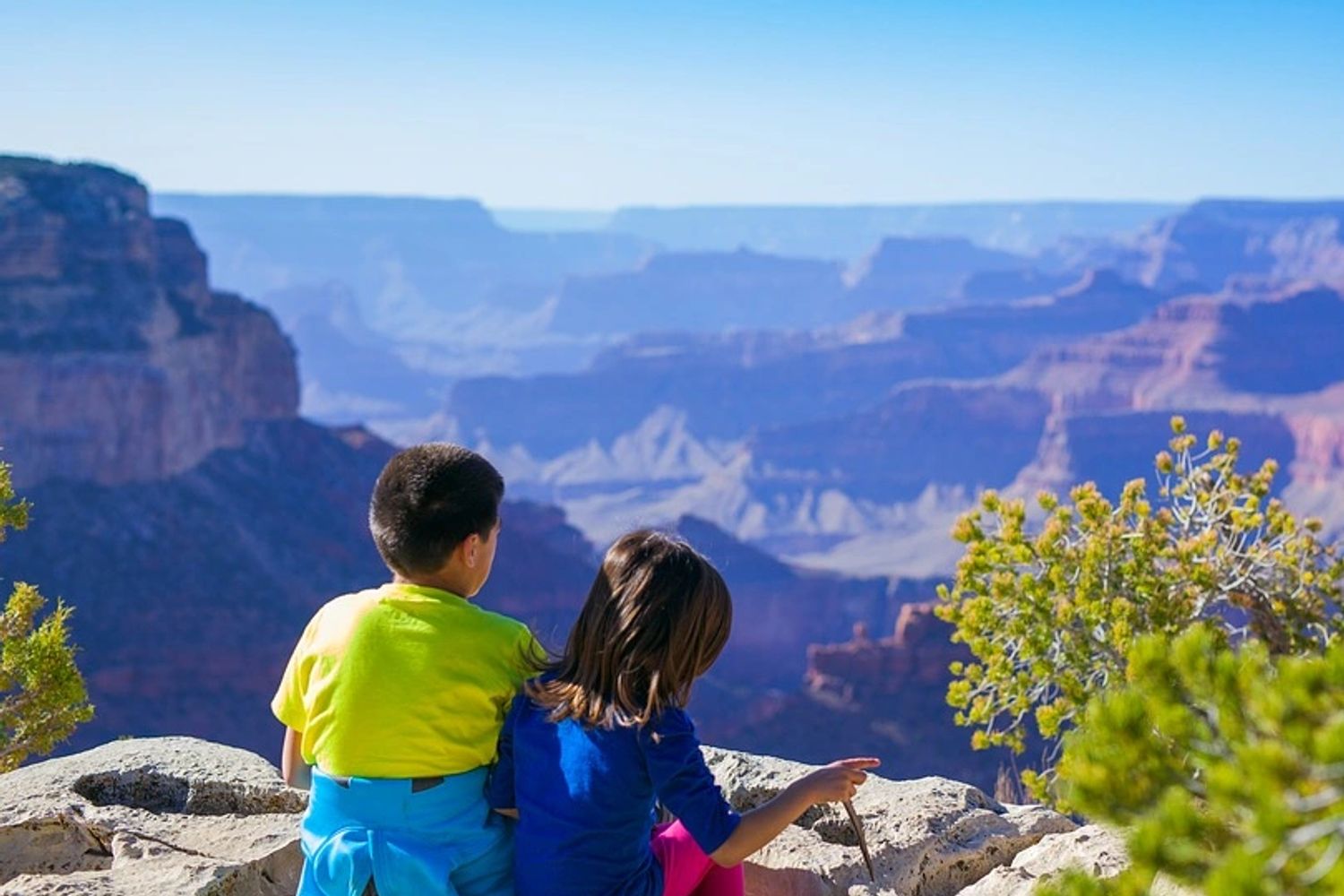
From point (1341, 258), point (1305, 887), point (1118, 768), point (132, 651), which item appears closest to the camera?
point (1305, 887)

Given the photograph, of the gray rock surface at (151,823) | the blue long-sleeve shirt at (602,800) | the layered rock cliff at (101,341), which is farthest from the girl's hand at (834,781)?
the layered rock cliff at (101,341)

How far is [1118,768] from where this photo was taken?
5.81 ft

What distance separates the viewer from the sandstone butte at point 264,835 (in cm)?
375

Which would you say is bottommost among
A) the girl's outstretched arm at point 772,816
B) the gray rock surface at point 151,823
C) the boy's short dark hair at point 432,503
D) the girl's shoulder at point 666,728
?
the gray rock surface at point 151,823

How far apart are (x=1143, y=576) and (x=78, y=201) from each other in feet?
134

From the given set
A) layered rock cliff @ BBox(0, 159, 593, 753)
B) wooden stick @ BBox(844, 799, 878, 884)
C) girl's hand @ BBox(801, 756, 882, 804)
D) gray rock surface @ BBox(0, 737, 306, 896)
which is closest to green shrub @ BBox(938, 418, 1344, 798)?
wooden stick @ BBox(844, 799, 878, 884)

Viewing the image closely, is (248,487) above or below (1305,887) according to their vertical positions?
below

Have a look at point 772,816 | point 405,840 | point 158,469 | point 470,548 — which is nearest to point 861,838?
point 772,816

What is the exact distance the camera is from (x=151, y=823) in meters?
4.38

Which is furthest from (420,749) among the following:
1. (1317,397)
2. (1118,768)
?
(1317,397)

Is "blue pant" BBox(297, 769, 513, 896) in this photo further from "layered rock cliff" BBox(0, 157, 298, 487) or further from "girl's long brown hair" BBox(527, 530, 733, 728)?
"layered rock cliff" BBox(0, 157, 298, 487)

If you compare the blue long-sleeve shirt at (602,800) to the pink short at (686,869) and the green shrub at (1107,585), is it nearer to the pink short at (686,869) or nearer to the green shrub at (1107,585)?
the pink short at (686,869)

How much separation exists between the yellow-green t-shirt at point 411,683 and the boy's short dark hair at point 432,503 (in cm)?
12

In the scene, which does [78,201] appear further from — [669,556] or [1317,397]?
[1317,397]
